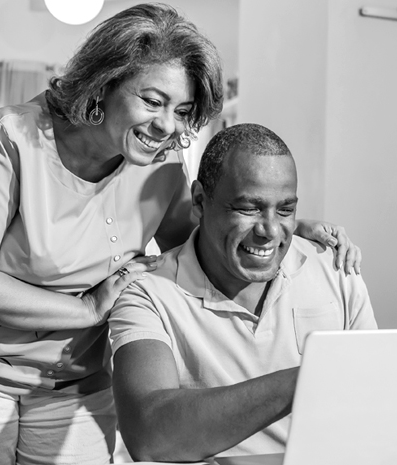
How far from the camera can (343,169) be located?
362 centimetres

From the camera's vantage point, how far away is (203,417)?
3.51ft

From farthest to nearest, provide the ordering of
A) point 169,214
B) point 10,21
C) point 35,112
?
point 10,21
point 169,214
point 35,112

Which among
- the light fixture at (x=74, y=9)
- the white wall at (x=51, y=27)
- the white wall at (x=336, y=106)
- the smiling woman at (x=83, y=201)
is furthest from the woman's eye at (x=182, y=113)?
the white wall at (x=336, y=106)

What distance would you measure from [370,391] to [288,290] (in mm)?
650

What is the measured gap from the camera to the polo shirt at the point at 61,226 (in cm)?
139

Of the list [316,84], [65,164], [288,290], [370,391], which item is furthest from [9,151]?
[316,84]

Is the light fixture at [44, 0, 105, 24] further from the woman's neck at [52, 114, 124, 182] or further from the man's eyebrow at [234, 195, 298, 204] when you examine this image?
the man's eyebrow at [234, 195, 298, 204]

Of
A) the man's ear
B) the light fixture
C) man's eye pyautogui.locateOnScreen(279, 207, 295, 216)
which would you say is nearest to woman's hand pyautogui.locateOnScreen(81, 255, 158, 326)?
the man's ear

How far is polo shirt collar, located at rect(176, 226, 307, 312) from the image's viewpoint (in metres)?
1.43

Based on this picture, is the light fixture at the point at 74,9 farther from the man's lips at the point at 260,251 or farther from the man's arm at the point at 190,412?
the man's arm at the point at 190,412

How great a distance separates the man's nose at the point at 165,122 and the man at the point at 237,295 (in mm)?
150

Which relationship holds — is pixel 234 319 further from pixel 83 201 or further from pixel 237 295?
pixel 83 201

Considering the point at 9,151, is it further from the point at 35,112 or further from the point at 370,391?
Result: the point at 370,391

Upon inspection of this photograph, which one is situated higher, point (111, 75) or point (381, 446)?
point (111, 75)
